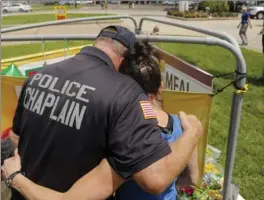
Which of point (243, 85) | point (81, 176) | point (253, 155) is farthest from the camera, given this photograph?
point (253, 155)

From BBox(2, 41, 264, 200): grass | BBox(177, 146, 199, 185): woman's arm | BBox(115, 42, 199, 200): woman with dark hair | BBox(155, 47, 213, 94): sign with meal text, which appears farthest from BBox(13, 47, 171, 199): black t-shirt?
BBox(2, 41, 264, 200): grass

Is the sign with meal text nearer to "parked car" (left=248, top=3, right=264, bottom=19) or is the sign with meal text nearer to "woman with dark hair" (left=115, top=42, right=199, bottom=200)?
"woman with dark hair" (left=115, top=42, right=199, bottom=200)

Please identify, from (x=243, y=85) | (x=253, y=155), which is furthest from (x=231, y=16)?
(x=243, y=85)

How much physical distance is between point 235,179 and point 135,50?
9.63 ft

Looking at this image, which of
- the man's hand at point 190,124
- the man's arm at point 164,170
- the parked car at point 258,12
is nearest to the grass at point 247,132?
the man's hand at point 190,124

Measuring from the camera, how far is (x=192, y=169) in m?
2.28

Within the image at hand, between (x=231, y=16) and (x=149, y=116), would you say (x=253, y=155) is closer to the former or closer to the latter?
(x=149, y=116)

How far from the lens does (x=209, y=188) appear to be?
10.4 ft

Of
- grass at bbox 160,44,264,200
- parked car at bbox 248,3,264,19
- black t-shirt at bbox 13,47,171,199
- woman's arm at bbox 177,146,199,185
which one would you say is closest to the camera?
black t-shirt at bbox 13,47,171,199

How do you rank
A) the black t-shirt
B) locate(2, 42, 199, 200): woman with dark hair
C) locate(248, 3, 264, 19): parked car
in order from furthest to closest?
locate(248, 3, 264, 19): parked car < locate(2, 42, 199, 200): woman with dark hair < the black t-shirt

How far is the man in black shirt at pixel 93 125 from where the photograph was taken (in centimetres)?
148

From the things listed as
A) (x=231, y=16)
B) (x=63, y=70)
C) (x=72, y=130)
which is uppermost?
(x=63, y=70)

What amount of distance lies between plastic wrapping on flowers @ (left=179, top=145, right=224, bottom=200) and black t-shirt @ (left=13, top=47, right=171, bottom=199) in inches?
54.8

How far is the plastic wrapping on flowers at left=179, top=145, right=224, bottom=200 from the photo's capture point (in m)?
3.03
